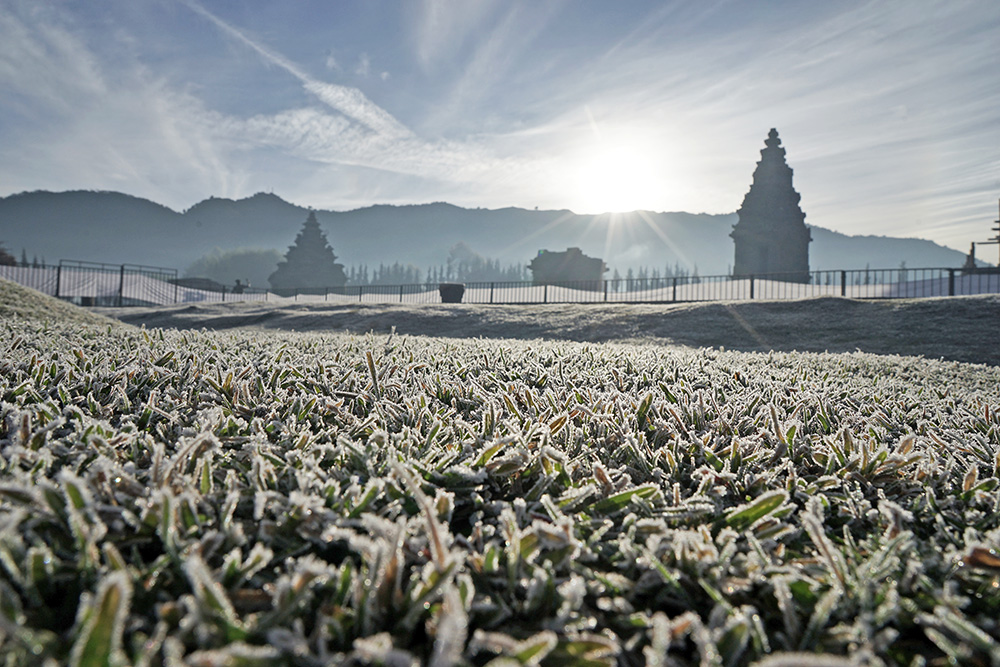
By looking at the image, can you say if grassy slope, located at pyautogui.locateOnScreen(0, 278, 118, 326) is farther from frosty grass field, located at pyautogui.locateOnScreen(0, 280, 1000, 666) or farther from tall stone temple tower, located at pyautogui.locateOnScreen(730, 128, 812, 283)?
tall stone temple tower, located at pyautogui.locateOnScreen(730, 128, 812, 283)

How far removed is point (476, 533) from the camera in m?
1.20

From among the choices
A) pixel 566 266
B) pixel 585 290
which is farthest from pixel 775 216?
pixel 566 266

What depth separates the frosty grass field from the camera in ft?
2.79

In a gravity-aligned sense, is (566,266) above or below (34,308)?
above

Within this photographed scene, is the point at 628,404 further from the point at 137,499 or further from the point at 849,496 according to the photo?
the point at 137,499

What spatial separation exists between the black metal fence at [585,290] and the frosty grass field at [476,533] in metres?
19.8

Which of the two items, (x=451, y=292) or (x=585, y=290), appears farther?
(x=585, y=290)

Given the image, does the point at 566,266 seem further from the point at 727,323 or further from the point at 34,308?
the point at 34,308

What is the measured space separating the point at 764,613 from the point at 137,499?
1379 millimetres

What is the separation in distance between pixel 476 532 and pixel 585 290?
111 ft

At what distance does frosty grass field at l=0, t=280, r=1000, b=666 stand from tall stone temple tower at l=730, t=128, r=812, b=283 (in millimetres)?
43161

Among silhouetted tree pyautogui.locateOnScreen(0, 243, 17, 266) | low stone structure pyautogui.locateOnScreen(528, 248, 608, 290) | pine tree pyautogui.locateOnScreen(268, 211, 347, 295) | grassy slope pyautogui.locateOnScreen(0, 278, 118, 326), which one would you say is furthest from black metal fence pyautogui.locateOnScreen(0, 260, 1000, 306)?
grassy slope pyautogui.locateOnScreen(0, 278, 118, 326)

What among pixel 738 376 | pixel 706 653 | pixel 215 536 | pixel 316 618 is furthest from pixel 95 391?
pixel 738 376

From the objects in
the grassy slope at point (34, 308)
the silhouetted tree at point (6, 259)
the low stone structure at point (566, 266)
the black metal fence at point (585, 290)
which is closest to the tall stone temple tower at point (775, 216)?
the black metal fence at point (585, 290)
